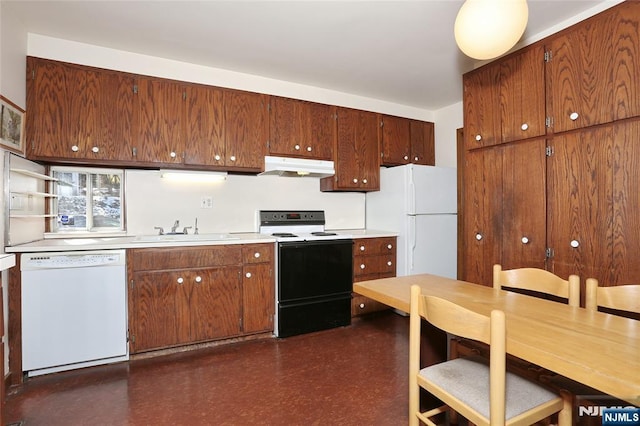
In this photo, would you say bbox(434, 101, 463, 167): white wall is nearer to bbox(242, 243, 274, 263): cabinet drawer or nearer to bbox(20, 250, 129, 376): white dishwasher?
bbox(242, 243, 274, 263): cabinet drawer

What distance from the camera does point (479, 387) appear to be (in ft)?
3.96

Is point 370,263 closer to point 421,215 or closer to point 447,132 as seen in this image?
point 421,215

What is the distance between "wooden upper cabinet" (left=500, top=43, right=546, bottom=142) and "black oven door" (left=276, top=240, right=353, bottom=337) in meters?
1.75

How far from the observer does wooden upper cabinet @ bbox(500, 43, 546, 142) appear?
7.18 ft

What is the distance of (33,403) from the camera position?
191 cm

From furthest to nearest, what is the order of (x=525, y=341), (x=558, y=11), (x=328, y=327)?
(x=328, y=327), (x=558, y=11), (x=525, y=341)

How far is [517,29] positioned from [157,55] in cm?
274

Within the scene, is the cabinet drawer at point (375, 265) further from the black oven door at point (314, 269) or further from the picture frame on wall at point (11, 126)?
the picture frame on wall at point (11, 126)

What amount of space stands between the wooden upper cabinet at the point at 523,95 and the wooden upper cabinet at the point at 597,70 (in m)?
0.08

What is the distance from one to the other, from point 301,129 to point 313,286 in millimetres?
1645

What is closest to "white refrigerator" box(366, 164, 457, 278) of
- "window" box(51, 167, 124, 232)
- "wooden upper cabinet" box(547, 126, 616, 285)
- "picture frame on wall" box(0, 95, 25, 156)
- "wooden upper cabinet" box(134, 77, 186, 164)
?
"wooden upper cabinet" box(547, 126, 616, 285)

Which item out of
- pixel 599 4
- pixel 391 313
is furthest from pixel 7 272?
pixel 599 4

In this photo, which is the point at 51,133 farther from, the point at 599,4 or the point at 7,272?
the point at 599,4

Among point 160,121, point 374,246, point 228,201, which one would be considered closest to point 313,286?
point 374,246
